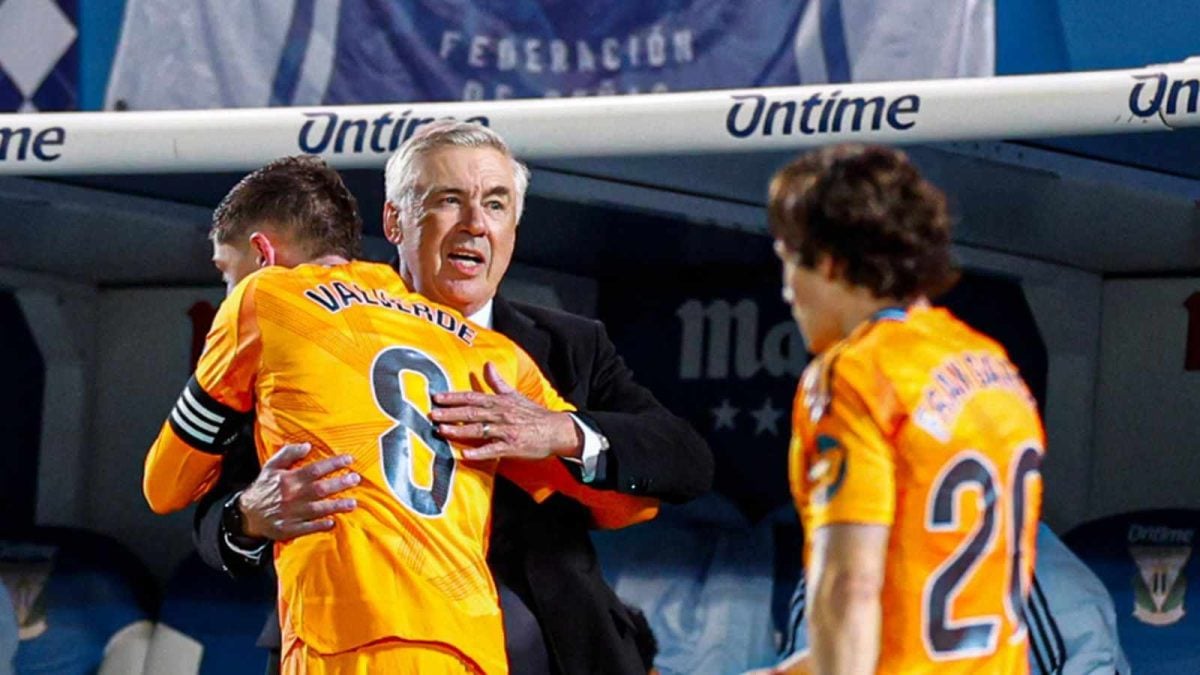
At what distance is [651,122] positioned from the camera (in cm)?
486

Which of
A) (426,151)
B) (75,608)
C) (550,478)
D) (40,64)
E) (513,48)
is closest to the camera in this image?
(550,478)

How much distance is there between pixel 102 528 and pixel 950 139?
11.2 ft

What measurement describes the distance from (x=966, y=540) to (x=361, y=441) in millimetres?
992

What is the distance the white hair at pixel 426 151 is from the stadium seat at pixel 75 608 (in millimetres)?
3059

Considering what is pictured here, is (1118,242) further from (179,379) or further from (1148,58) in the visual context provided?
(179,379)

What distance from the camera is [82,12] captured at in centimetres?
567

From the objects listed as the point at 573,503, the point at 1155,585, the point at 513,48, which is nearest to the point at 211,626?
the point at 513,48

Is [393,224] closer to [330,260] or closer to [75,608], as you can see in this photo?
[330,260]

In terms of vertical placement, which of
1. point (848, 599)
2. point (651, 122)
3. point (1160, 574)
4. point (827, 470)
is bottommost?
point (848, 599)

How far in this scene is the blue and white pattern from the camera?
18.4 ft

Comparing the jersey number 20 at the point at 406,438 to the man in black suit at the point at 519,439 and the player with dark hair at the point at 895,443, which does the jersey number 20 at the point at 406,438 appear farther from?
the player with dark hair at the point at 895,443

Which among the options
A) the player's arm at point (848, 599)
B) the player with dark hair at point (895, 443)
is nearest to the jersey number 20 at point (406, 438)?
the player with dark hair at point (895, 443)

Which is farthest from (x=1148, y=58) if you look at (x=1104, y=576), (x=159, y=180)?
(x=159, y=180)

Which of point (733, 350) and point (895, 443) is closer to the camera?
point (895, 443)
